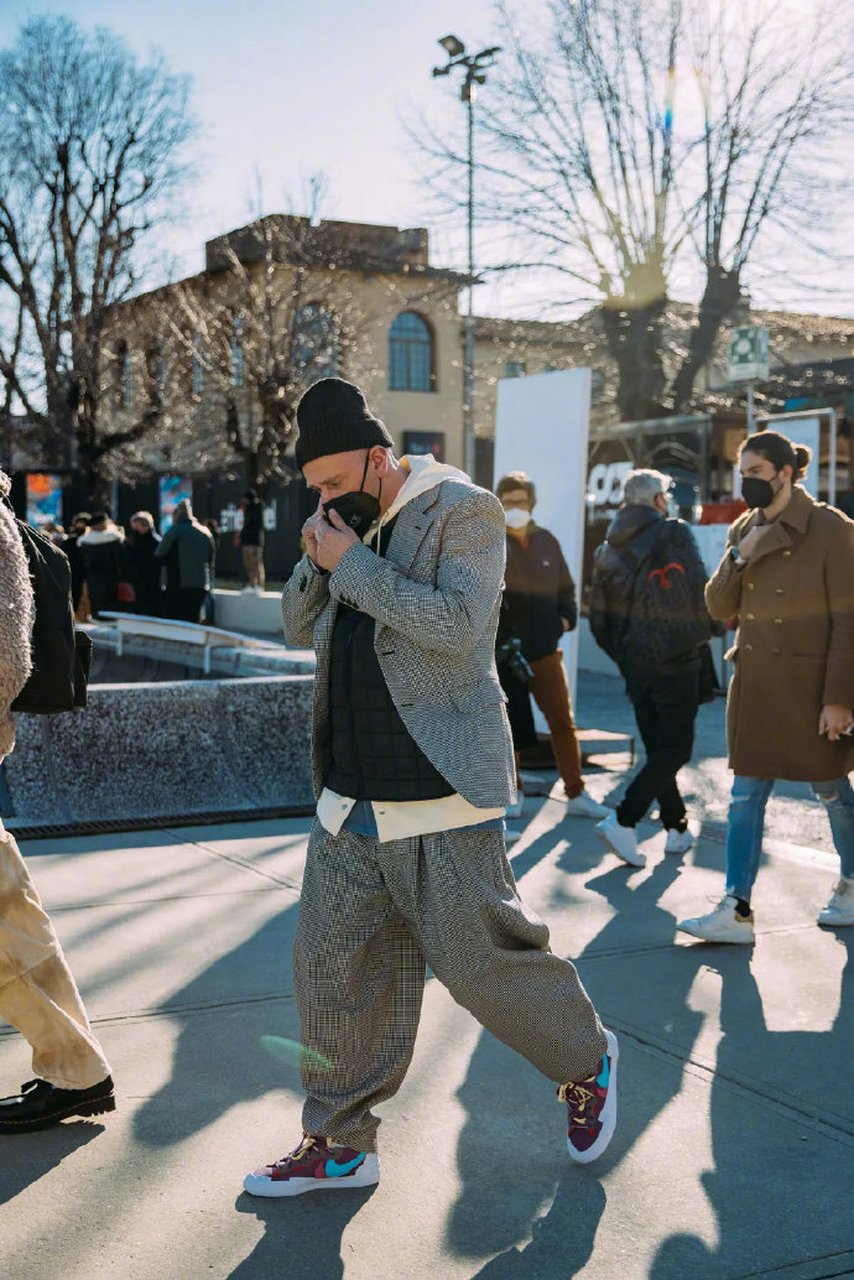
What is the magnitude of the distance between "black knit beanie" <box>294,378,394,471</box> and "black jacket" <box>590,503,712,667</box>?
360 cm

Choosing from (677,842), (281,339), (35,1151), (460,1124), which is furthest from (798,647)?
(281,339)

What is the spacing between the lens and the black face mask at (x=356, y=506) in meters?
3.07

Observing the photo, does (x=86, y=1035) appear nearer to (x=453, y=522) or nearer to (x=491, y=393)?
(x=453, y=522)

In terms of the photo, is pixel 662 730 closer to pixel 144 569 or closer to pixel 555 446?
pixel 555 446

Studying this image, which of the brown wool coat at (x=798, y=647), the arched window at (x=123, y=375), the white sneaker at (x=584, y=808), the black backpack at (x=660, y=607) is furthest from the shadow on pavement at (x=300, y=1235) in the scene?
the arched window at (x=123, y=375)

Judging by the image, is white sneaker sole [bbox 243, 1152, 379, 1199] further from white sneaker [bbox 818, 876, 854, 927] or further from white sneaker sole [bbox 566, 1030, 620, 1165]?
white sneaker [bbox 818, 876, 854, 927]

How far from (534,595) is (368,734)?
4370 mm

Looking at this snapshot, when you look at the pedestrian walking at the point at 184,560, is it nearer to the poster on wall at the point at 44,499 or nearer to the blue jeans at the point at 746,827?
the poster on wall at the point at 44,499

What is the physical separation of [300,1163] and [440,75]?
27.6 metres

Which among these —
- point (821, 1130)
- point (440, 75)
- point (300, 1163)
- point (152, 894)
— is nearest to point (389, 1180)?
point (300, 1163)

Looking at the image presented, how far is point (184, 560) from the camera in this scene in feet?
49.1

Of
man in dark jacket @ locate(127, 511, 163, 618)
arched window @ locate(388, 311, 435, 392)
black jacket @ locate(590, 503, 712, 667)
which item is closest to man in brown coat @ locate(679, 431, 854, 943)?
black jacket @ locate(590, 503, 712, 667)

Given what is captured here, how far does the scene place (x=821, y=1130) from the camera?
140 inches

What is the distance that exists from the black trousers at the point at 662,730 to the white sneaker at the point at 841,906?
1146 millimetres
